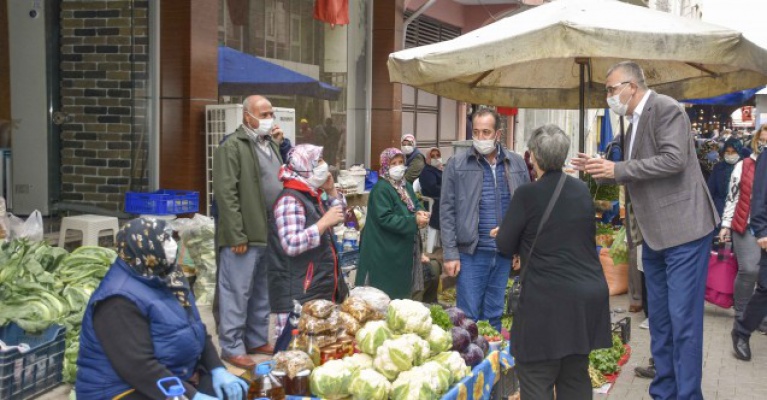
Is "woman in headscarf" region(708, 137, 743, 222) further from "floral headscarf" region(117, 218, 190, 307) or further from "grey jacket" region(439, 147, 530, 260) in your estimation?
"floral headscarf" region(117, 218, 190, 307)

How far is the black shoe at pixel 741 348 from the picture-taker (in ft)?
25.3

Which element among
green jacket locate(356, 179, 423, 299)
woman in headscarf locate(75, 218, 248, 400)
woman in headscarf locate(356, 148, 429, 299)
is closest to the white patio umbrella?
woman in headscarf locate(356, 148, 429, 299)

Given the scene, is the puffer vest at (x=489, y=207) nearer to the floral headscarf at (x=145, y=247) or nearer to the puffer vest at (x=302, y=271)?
the puffer vest at (x=302, y=271)

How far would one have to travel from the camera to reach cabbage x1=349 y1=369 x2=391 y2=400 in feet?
14.9

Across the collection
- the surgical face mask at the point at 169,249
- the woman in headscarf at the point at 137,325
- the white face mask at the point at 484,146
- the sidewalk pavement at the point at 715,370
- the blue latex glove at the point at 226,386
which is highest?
the white face mask at the point at 484,146

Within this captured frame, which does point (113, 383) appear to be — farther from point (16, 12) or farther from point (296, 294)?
point (16, 12)

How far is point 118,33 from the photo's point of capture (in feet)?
30.6

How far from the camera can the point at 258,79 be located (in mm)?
9438

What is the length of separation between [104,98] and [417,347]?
595 cm

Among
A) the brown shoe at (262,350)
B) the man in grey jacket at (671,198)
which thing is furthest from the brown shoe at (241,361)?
the man in grey jacket at (671,198)

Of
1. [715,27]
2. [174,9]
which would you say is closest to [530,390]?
[715,27]

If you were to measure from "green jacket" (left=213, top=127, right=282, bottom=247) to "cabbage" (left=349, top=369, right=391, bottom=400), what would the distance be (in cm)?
228

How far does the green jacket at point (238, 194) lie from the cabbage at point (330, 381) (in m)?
2.18

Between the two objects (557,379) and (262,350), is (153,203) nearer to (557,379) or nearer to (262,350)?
(262,350)
